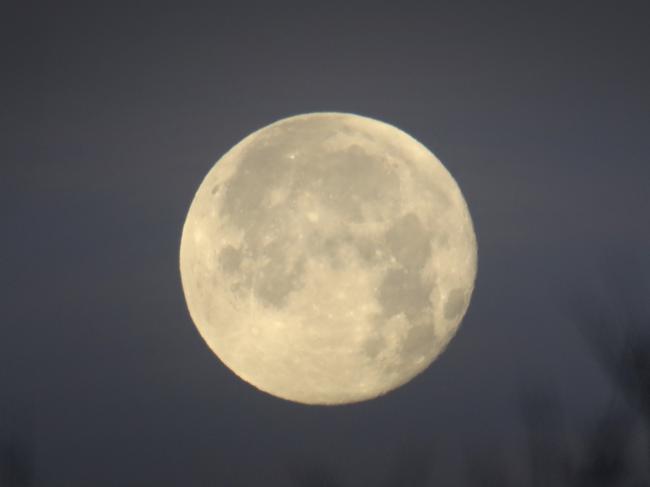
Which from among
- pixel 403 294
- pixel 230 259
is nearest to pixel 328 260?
pixel 403 294

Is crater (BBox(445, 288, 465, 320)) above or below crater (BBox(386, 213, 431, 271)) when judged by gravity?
below

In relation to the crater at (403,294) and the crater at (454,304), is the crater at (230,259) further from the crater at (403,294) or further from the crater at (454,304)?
the crater at (454,304)

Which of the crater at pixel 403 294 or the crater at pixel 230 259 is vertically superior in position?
the crater at pixel 230 259

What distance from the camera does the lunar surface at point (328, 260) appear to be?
5.25 meters

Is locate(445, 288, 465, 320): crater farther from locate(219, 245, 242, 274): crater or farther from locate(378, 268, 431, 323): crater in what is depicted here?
locate(219, 245, 242, 274): crater

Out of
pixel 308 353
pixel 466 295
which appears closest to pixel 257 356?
pixel 308 353

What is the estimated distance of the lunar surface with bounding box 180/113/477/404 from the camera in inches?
207

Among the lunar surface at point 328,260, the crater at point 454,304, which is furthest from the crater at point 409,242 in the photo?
the crater at point 454,304

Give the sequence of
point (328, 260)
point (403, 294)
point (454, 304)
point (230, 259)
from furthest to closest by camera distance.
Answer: point (454, 304), point (230, 259), point (403, 294), point (328, 260)

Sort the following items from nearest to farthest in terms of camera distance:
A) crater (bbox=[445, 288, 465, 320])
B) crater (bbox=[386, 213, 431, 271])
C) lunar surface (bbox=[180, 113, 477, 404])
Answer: lunar surface (bbox=[180, 113, 477, 404]) < crater (bbox=[386, 213, 431, 271]) < crater (bbox=[445, 288, 465, 320])

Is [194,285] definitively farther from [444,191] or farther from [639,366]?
[639,366]

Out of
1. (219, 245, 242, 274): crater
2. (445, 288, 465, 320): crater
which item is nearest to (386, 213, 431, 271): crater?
(445, 288, 465, 320): crater

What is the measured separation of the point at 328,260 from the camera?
5.22 metres

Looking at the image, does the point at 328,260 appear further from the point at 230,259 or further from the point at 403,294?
the point at 230,259
